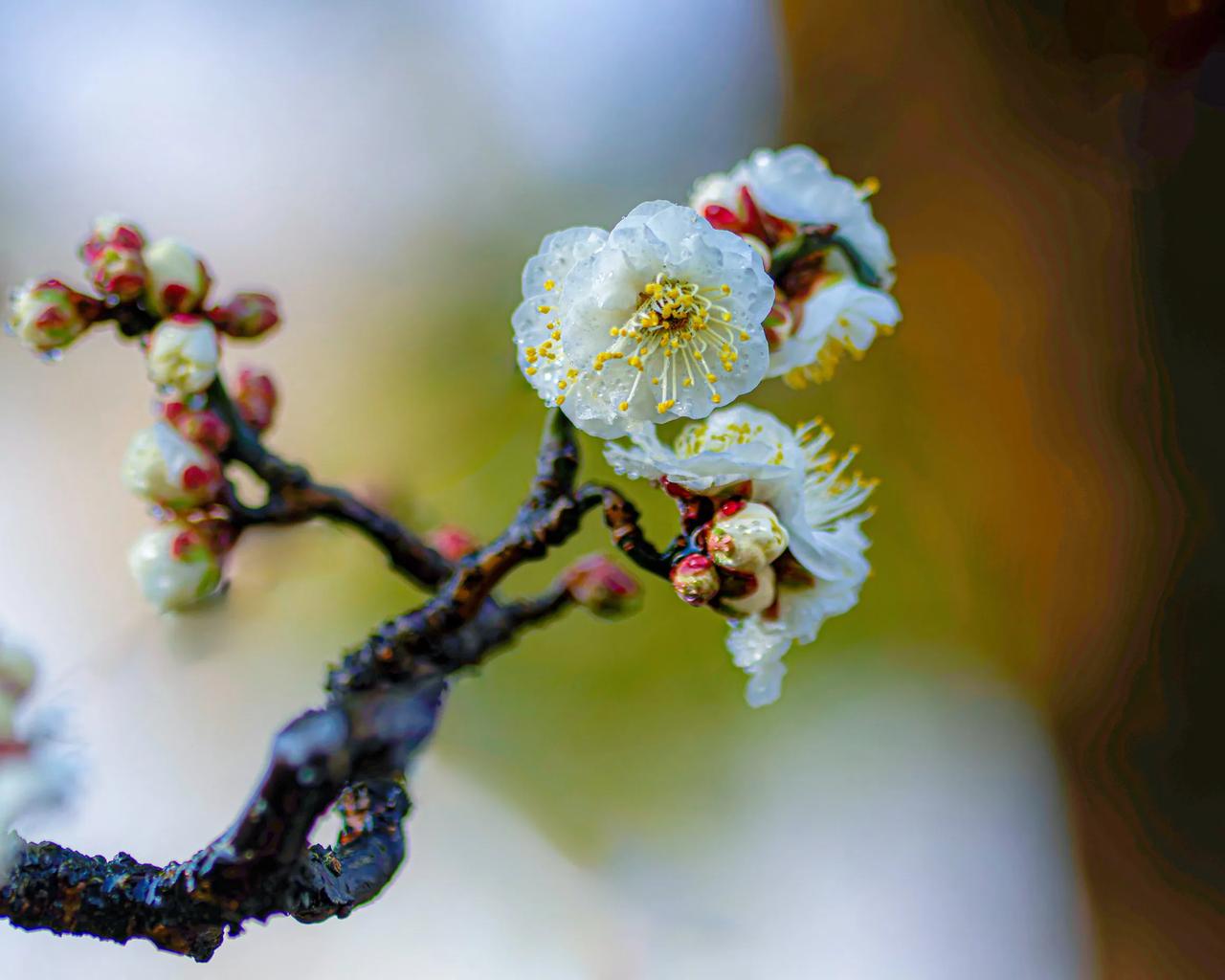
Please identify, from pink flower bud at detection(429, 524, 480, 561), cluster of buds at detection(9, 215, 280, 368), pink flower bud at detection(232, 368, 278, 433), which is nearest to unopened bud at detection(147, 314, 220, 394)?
cluster of buds at detection(9, 215, 280, 368)

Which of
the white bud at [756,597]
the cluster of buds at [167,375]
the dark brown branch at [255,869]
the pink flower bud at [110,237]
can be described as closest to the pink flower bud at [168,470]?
the cluster of buds at [167,375]

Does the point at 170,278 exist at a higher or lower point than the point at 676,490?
higher

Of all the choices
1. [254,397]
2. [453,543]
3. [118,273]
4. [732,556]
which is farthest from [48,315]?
[732,556]

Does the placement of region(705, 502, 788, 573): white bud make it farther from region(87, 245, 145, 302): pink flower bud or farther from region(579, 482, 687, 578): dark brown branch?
region(87, 245, 145, 302): pink flower bud

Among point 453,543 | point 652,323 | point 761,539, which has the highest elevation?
point 652,323

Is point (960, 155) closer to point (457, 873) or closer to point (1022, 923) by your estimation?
point (1022, 923)

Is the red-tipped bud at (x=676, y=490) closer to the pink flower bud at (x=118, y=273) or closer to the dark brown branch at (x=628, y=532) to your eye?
the dark brown branch at (x=628, y=532)

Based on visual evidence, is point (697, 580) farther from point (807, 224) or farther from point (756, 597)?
point (807, 224)
